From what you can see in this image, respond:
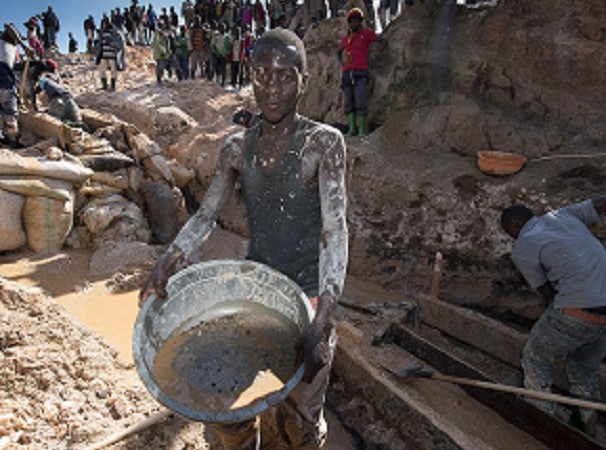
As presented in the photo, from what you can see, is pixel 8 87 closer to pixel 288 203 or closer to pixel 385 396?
pixel 288 203

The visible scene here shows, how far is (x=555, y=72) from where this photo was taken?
515 cm

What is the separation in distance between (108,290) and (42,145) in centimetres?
330

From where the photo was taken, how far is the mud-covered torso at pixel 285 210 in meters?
1.78

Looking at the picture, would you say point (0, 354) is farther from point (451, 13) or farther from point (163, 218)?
point (451, 13)

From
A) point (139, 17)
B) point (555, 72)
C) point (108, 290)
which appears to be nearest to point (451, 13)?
point (555, 72)

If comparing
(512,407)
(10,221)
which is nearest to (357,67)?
(512,407)

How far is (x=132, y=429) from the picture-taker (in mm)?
2322

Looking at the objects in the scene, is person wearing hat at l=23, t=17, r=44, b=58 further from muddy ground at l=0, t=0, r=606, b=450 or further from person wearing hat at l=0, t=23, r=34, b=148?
muddy ground at l=0, t=0, r=606, b=450

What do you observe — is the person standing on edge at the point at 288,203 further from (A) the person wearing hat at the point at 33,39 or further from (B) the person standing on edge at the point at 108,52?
(A) the person wearing hat at the point at 33,39

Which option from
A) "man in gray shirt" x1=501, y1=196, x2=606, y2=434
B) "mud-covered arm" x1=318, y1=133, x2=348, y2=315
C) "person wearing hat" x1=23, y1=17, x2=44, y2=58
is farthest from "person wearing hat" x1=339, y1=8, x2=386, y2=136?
"person wearing hat" x1=23, y1=17, x2=44, y2=58

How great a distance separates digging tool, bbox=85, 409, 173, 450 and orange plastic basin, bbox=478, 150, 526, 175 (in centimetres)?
396

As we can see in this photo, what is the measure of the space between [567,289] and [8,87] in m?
8.12

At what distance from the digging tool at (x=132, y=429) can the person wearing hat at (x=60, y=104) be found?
6.57 meters

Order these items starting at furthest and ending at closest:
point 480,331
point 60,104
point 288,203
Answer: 1. point 60,104
2. point 480,331
3. point 288,203
